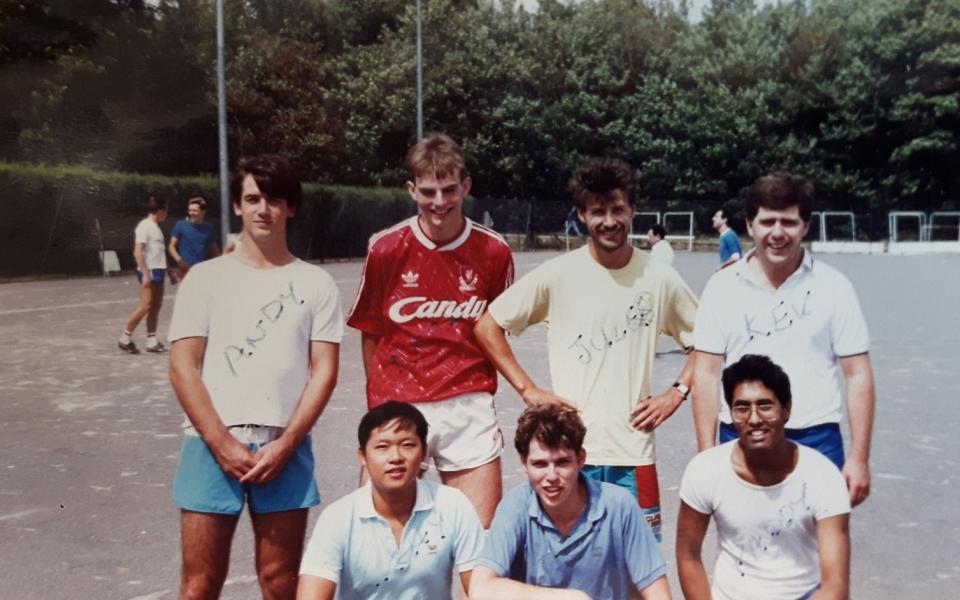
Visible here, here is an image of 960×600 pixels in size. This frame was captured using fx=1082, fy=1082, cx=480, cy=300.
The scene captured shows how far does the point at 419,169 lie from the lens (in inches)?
156

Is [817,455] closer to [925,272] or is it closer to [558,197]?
[925,272]

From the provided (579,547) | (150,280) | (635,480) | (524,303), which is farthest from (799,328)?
(150,280)

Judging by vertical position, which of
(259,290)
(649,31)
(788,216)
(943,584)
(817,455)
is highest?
(649,31)

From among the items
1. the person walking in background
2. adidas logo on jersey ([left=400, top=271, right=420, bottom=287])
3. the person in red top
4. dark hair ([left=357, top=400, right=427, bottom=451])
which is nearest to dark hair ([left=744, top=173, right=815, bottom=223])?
the person in red top

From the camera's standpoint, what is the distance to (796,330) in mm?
3703

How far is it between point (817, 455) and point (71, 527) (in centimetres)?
387

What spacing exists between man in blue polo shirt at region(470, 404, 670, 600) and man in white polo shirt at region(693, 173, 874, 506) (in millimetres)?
560

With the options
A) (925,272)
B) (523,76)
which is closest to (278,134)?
(523,76)

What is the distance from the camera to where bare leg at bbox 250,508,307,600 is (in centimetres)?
344

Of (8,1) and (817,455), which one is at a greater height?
(8,1)

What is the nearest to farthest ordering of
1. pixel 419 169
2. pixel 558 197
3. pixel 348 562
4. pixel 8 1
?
pixel 348 562 → pixel 419 169 → pixel 8 1 → pixel 558 197

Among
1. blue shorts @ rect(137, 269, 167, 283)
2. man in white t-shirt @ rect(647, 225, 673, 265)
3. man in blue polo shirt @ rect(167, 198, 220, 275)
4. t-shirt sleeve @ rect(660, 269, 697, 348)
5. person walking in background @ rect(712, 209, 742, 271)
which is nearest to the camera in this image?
t-shirt sleeve @ rect(660, 269, 697, 348)

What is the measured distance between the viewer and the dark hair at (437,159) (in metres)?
3.94

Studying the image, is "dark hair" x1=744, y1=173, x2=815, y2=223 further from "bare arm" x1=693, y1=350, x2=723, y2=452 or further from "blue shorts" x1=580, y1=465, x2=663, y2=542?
"blue shorts" x1=580, y1=465, x2=663, y2=542
